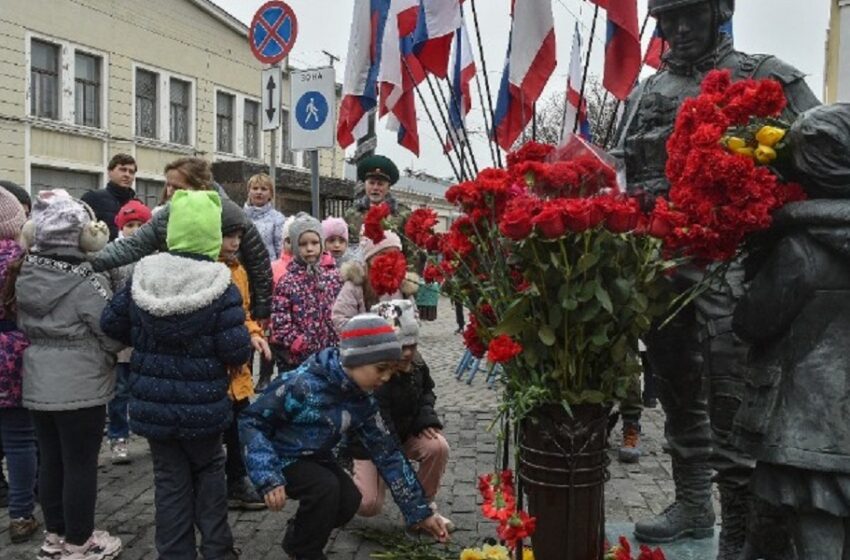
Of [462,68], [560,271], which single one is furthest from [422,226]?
[462,68]

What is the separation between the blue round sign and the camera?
6.65 m

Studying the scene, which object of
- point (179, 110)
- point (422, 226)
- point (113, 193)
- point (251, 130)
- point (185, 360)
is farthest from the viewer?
point (251, 130)

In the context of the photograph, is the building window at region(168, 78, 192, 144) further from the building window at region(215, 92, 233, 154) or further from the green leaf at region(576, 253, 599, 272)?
the green leaf at region(576, 253, 599, 272)

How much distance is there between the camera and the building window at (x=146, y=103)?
25.3 metres

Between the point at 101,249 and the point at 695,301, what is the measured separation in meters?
2.75

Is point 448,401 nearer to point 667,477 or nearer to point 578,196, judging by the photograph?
point 667,477

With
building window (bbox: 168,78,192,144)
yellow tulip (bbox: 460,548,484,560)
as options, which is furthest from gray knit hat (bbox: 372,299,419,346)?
building window (bbox: 168,78,192,144)

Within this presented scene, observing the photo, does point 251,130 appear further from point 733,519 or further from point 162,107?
point 733,519

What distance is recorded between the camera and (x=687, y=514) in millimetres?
3857

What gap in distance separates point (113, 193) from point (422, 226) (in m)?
4.77

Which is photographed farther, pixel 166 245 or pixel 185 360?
pixel 166 245

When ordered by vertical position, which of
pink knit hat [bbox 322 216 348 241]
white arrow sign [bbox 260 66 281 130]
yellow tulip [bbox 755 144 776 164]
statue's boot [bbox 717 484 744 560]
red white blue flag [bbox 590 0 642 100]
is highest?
white arrow sign [bbox 260 66 281 130]

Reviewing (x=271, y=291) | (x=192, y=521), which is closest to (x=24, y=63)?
(x=271, y=291)

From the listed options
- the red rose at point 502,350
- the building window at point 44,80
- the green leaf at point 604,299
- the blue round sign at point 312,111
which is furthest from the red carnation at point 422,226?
the building window at point 44,80
